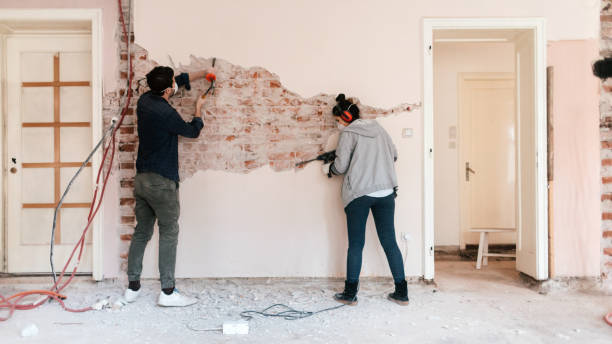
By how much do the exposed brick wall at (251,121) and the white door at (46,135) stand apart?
532 mm

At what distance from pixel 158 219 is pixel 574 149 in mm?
3123

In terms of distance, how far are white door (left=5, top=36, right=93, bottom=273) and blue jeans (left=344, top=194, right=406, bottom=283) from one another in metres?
2.13

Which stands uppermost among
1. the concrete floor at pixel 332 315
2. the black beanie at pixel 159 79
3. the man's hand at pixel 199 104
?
the black beanie at pixel 159 79

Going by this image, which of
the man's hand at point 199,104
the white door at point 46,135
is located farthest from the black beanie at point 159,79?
the white door at point 46,135

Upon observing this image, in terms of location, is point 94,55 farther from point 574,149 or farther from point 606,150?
point 606,150

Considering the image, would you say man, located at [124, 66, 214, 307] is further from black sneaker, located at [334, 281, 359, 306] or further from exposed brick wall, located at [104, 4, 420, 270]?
black sneaker, located at [334, 281, 359, 306]

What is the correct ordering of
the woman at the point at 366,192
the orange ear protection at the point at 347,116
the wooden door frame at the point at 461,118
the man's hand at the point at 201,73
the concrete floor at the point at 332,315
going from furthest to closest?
the wooden door frame at the point at 461,118 < the man's hand at the point at 201,73 < the orange ear protection at the point at 347,116 < the woman at the point at 366,192 < the concrete floor at the point at 332,315

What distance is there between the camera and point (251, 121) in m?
3.23

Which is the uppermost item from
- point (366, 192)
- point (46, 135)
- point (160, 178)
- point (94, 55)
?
point (94, 55)

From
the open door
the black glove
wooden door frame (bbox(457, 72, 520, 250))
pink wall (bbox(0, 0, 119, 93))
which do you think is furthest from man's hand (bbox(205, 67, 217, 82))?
wooden door frame (bbox(457, 72, 520, 250))

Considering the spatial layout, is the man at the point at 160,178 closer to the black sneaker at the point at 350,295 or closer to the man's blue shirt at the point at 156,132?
the man's blue shirt at the point at 156,132

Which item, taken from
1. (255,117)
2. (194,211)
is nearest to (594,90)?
→ (255,117)

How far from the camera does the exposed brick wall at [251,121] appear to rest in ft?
10.6

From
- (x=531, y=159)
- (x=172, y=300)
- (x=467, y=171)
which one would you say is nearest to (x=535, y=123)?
(x=531, y=159)
